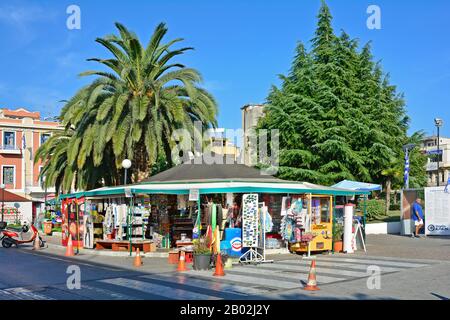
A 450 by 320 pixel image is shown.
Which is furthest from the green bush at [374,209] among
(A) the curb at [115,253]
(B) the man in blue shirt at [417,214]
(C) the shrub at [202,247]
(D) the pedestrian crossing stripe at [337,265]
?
(C) the shrub at [202,247]

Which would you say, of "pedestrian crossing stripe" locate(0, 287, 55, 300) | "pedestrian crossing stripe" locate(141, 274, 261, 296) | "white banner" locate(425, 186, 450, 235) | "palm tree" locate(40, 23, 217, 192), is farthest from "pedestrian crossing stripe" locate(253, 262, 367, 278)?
"white banner" locate(425, 186, 450, 235)

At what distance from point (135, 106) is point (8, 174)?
43.4 metres

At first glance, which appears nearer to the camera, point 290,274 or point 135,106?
point 290,274

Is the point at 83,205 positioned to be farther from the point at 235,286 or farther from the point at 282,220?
the point at 235,286

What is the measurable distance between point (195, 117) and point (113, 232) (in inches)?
315

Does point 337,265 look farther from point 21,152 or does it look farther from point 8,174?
point 8,174

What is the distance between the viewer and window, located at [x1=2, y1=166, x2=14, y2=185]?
61.8 meters

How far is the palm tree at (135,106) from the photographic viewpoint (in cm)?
2473

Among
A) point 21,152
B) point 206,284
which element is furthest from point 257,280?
point 21,152

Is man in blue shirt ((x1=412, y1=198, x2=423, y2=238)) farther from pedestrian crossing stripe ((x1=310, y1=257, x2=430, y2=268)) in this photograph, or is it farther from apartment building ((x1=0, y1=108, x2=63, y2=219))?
apartment building ((x1=0, y1=108, x2=63, y2=219))

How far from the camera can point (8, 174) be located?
62.2m

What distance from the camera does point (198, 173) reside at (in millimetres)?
21781
